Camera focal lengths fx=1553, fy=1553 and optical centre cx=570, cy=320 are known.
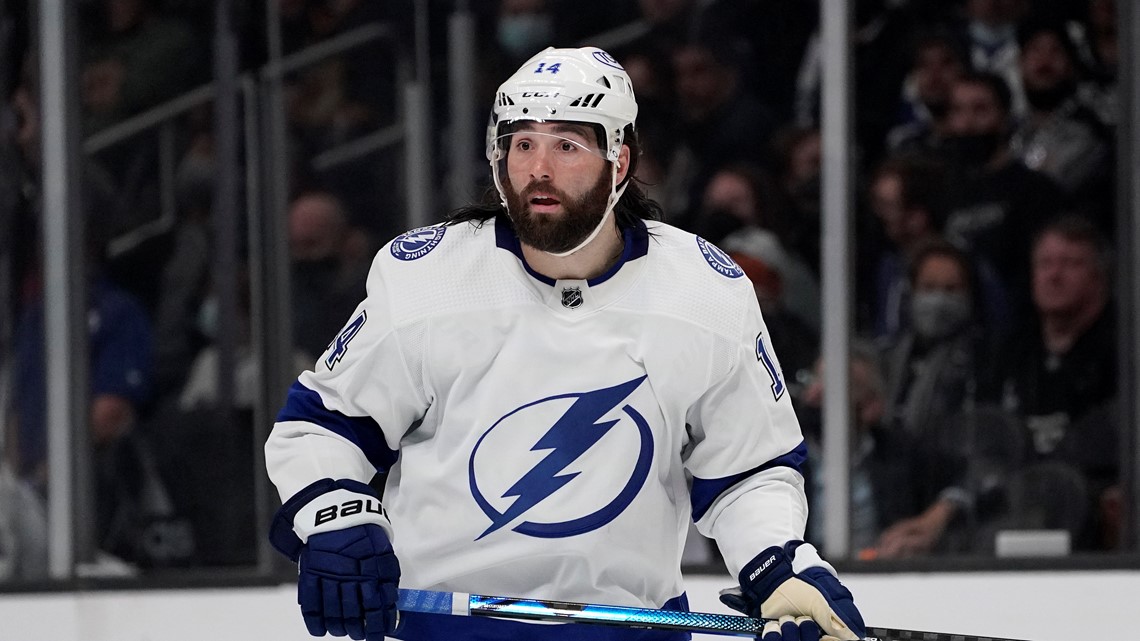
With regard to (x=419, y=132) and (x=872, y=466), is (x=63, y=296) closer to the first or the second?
(x=419, y=132)

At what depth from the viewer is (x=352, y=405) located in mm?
1996

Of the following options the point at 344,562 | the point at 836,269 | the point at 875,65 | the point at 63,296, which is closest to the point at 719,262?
the point at 344,562

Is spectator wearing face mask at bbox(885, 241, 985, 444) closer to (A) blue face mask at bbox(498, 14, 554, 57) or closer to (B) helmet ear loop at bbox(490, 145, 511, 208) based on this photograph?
(A) blue face mask at bbox(498, 14, 554, 57)

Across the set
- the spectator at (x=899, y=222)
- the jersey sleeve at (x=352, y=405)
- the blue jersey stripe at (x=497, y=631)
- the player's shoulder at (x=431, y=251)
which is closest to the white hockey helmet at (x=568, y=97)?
the player's shoulder at (x=431, y=251)

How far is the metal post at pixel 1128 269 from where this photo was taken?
3795 mm

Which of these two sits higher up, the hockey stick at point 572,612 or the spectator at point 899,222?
the spectator at point 899,222

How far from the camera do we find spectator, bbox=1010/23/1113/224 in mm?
3877

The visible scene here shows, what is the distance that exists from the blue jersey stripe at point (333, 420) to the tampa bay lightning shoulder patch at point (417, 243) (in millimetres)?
218

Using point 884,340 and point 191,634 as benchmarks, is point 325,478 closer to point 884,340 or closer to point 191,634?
point 191,634

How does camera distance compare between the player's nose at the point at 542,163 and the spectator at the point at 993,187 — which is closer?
the player's nose at the point at 542,163

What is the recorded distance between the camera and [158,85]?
4.02 m

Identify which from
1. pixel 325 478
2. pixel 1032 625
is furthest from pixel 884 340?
pixel 325 478

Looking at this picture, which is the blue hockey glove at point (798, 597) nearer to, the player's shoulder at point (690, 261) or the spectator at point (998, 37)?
the player's shoulder at point (690, 261)

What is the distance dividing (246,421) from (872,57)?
184cm
